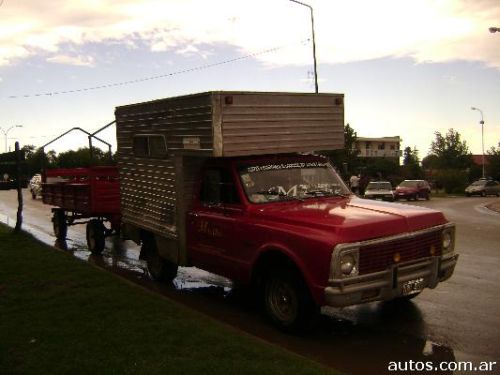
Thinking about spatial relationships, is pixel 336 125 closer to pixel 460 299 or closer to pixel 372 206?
pixel 372 206

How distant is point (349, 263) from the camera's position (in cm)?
550

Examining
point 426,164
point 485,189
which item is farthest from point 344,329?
point 426,164

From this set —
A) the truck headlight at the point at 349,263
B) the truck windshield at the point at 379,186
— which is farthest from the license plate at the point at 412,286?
the truck windshield at the point at 379,186

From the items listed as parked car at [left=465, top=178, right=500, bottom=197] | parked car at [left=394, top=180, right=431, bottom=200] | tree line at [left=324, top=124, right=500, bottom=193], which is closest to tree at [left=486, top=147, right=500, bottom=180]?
tree line at [left=324, top=124, right=500, bottom=193]

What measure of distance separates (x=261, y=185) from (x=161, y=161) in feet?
6.79

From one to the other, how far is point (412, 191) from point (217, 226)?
33.6 m

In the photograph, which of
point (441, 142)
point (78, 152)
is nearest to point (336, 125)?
point (441, 142)

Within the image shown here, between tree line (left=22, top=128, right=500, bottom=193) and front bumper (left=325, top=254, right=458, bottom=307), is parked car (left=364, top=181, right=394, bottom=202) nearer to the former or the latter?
tree line (left=22, top=128, right=500, bottom=193)

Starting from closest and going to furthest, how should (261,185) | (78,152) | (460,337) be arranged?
(460,337) < (261,185) < (78,152)

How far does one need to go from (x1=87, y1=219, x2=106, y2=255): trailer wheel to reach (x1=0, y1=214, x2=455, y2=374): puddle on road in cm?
324

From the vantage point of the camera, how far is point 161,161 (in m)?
8.48

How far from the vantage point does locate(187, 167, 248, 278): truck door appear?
22.8ft

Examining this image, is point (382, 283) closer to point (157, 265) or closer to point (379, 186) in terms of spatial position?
point (157, 265)

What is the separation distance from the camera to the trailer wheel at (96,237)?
1245 centimetres
